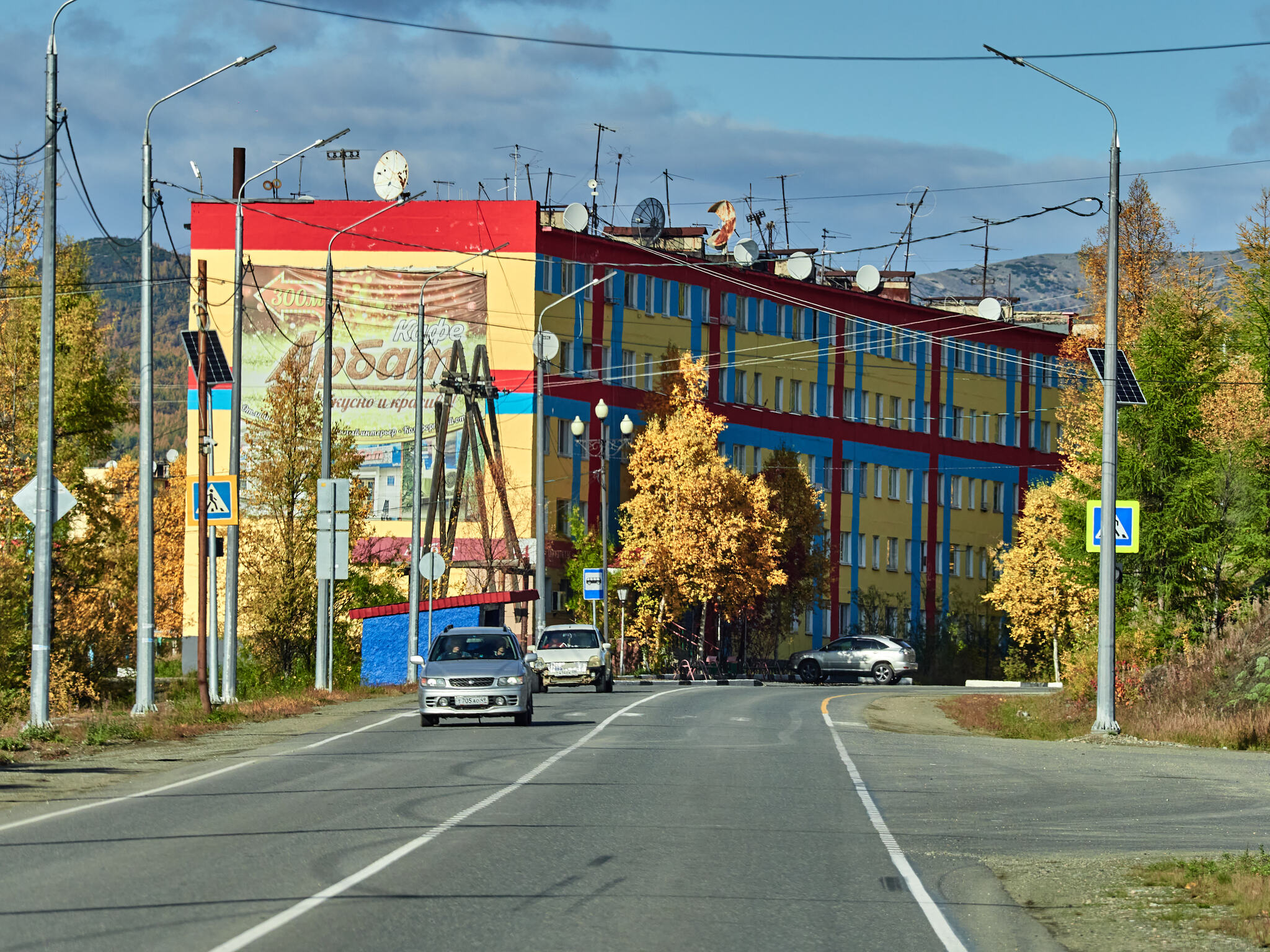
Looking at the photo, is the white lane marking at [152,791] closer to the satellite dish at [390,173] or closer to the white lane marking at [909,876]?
the white lane marking at [909,876]

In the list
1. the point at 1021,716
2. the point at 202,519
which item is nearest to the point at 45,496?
the point at 202,519

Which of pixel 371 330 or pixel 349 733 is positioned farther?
pixel 371 330

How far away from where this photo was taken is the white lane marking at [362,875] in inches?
362

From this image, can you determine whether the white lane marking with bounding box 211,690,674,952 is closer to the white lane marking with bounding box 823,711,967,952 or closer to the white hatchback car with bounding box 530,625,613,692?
the white lane marking with bounding box 823,711,967,952

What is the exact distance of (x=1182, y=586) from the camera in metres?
36.9

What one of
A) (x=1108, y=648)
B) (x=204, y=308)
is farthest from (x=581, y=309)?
(x=1108, y=648)

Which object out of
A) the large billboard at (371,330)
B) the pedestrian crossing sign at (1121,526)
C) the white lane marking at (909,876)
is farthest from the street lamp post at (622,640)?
the white lane marking at (909,876)

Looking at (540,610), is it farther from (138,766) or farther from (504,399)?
(138,766)

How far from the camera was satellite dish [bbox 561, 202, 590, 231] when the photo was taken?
7488 cm

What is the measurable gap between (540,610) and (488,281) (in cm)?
2362

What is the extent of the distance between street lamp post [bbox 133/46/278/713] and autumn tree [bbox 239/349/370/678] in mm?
23902

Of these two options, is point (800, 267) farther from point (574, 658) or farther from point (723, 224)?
point (574, 658)

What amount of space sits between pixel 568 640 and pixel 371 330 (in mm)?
31566

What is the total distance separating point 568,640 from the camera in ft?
144
